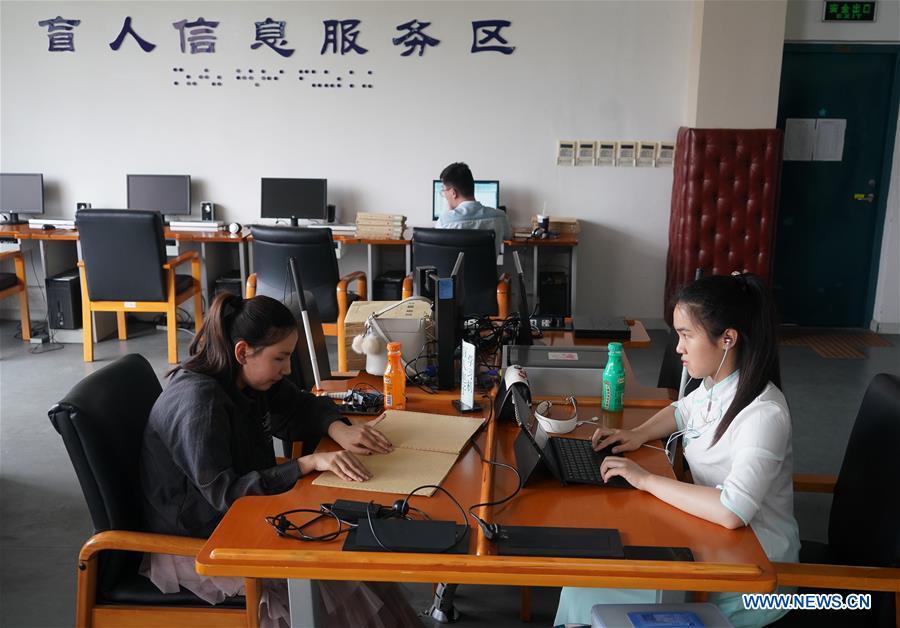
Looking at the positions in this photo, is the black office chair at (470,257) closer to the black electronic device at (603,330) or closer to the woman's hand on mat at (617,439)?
the black electronic device at (603,330)

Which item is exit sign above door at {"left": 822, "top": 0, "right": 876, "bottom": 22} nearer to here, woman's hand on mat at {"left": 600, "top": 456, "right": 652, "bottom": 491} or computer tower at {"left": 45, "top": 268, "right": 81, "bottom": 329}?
woman's hand on mat at {"left": 600, "top": 456, "right": 652, "bottom": 491}

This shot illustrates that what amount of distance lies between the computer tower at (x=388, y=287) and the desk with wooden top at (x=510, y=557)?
3753 millimetres

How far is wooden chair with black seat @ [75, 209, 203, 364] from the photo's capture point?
4.64m

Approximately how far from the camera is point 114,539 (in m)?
1.62

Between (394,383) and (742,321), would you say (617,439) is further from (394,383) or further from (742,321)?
(394,383)

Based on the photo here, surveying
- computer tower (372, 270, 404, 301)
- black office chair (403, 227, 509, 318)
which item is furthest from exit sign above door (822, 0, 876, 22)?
computer tower (372, 270, 404, 301)

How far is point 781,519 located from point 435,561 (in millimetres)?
798

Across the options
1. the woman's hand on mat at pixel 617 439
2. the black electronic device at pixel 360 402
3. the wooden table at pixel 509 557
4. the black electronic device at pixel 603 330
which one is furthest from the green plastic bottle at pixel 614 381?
the black electronic device at pixel 603 330

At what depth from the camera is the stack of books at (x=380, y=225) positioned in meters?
5.53

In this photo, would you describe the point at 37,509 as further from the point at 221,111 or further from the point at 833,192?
the point at 833,192

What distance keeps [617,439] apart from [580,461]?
166 millimetres

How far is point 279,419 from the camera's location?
2086mm
